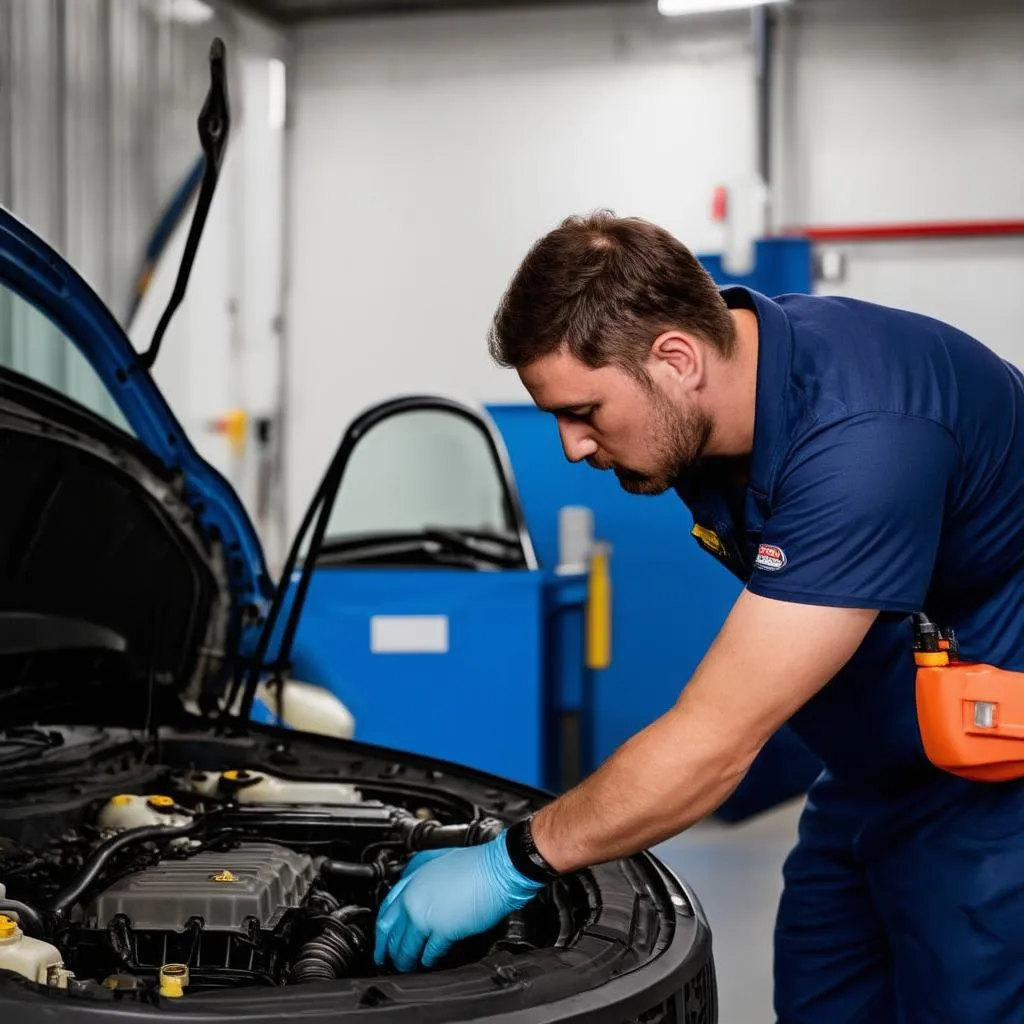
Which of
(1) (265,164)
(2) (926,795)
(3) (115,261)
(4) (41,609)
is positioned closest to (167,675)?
(4) (41,609)

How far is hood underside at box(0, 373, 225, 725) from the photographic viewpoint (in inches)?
81.6

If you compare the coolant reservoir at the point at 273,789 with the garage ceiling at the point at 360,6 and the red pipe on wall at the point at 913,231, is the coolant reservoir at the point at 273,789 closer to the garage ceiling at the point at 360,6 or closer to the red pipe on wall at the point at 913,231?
the red pipe on wall at the point at 913,231

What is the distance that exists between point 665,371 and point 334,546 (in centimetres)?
316

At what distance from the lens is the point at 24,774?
2.08m

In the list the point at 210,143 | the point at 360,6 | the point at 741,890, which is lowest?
the point at 741,890

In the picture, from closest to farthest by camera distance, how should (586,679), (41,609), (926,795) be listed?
(926,795)
(41,609)
(586,679)

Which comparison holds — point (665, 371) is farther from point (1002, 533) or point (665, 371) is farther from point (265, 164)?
point (265, 164)

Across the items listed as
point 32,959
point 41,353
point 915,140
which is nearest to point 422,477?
point 41,353

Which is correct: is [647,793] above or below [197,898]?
above

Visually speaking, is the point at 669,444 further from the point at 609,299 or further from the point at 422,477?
the point at 422,477

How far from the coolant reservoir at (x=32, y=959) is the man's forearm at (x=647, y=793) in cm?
58

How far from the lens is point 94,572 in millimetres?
2230

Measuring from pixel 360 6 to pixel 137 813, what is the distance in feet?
19.0

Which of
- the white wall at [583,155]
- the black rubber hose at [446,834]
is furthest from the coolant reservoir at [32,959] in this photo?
the white wall at [583,155]
